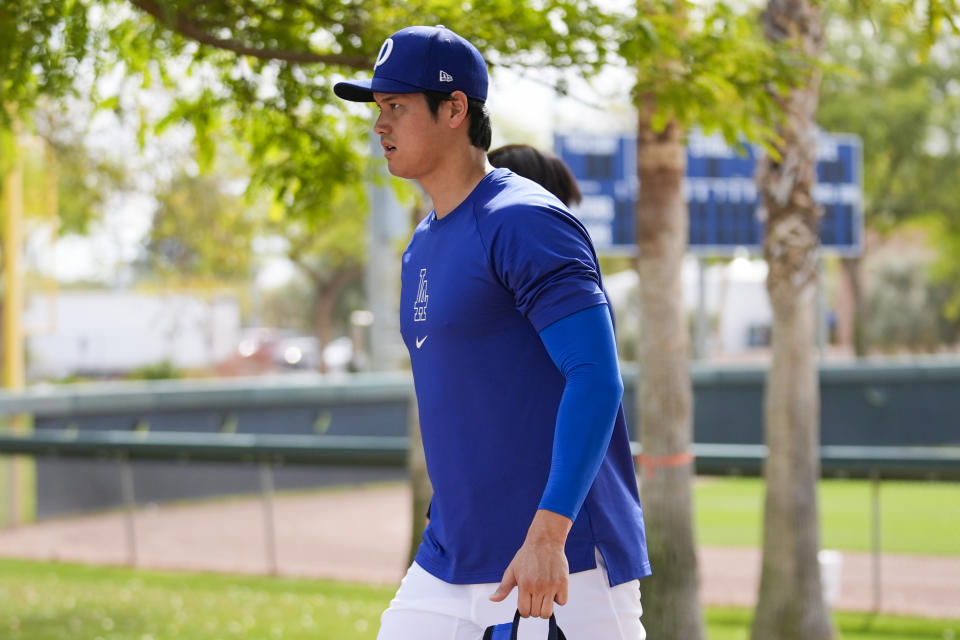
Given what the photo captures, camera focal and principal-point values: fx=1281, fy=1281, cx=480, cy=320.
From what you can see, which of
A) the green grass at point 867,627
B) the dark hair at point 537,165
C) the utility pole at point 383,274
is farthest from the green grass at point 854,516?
the dark hair at point 537,165

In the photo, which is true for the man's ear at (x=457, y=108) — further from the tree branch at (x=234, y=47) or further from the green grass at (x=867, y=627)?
the green grass at (x=867, y=627)

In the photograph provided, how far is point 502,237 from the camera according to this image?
2457 millimetres

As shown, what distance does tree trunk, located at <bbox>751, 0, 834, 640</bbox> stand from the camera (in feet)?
21.4

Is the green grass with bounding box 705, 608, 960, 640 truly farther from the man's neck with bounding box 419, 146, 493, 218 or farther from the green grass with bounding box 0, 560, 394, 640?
the man's neck with bounding box 419, 146, 493, 218

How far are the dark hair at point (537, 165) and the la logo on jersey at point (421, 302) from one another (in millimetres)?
1162

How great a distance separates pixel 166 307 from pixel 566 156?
29.4 feet

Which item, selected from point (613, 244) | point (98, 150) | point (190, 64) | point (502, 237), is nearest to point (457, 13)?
point (190, 64)

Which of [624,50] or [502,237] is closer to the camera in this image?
[502,237]

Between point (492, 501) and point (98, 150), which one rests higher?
point (98, 150)

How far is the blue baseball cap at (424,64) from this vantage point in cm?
263

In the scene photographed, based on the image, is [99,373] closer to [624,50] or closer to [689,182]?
[689,182]

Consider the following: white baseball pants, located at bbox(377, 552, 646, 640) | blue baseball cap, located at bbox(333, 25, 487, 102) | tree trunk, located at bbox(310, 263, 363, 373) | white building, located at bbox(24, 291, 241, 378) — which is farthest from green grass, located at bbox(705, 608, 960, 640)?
white building, located at bbox(24, 291, 241, 378)

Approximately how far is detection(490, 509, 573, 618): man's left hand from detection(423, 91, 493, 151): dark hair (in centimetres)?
85

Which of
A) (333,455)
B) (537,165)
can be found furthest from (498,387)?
(333,455)
